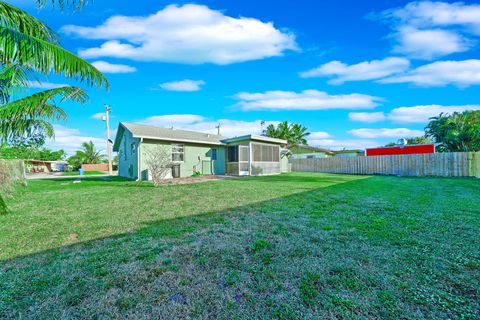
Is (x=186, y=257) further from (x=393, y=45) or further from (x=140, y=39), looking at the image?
(x=393, y=45)

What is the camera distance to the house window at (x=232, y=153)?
1655 centimetres

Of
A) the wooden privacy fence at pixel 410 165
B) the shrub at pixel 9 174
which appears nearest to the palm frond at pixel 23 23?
the shrub at pixel 9 174

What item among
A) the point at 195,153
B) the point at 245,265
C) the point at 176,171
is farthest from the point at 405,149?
the point at 245,265

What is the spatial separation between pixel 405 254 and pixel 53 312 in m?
3.74

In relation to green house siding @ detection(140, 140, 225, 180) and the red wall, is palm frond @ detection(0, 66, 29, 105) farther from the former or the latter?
the red wall

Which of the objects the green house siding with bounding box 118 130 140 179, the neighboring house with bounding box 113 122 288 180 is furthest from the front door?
the green house siding with bounding box 118 130 140 179

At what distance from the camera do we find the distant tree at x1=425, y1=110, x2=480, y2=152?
17609 millimetres

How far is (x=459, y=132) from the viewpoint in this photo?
59.5 feet

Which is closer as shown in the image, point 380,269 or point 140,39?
point 380,269

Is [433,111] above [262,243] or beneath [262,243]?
above

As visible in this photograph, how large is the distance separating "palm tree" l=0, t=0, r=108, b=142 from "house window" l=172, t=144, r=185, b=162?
360 inches

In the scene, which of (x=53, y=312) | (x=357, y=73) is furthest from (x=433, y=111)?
(x=53, y=312)

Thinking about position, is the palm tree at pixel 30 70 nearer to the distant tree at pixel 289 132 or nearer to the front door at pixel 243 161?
the front door at pixel 243 161

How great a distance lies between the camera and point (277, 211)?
505 centimetres
